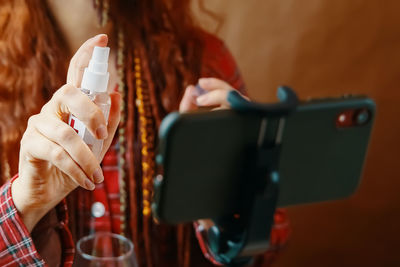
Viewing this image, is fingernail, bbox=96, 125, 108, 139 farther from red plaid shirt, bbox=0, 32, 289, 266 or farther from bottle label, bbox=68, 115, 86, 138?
red plaid shirt, bbox=0, 32, 289, 266

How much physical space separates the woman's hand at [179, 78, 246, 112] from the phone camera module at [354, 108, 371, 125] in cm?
13

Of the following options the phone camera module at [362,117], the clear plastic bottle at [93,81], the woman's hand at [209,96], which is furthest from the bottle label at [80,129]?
the phone camera module at [362,117]

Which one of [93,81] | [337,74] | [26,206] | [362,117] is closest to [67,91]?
[93,81]

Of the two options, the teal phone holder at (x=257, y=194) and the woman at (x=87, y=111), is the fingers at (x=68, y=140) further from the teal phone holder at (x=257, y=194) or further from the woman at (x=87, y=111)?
the teal phone holder at (x=257, y=194)

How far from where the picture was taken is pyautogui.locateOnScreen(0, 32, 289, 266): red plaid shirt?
1.59 ft

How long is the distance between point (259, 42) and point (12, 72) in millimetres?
430

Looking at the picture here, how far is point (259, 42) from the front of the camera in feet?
2.70

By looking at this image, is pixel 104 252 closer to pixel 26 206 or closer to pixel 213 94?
pixel 26 206

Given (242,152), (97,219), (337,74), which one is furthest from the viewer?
(337,74)

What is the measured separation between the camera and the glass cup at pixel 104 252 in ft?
1.63

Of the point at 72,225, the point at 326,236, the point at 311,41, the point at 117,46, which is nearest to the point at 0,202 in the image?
the point at 72,225

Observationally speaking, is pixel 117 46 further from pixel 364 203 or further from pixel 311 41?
pixel 364 203

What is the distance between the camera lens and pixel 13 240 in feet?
1.60

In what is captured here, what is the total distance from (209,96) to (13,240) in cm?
25
